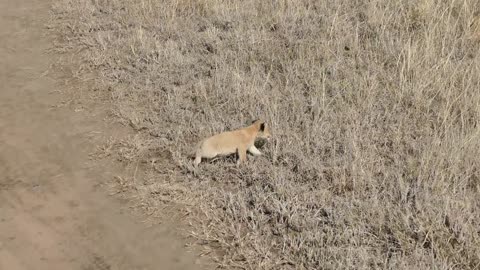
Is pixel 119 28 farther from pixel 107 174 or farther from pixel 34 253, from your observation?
pixel 34 253

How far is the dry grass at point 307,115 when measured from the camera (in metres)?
4.39

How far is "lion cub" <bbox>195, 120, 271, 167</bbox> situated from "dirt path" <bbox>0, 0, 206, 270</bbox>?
0.93 meters

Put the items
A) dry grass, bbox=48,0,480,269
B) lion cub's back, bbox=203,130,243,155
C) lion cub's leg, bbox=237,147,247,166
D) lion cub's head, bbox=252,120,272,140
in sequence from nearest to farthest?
1. dry grass, bbox=48,0,480,269
2. lion cub's back, bbox=203,130,243,155
3. lion cub's leg, bbox=237,147,247,166
4. lion cub's head, bbox=252,120,272,140

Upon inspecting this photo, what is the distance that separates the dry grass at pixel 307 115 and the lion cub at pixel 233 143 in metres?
0.17

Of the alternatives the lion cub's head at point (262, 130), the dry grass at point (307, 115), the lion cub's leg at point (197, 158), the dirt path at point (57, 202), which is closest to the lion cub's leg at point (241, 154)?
the dry grass at point (307, 115)

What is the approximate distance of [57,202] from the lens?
509cm

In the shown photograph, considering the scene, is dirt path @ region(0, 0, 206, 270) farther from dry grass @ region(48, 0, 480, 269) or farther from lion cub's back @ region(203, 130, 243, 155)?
lion cub's back @ region(203, 130, 243, 155)

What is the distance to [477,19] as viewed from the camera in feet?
25.2

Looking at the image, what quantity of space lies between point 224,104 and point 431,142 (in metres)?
2.48

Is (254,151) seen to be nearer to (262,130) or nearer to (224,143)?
(262,130)

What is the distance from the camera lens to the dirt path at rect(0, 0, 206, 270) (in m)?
4.46

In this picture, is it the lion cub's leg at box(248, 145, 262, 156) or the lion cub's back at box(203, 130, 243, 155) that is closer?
the lion cub's back at box(203, 130, 243, 155)

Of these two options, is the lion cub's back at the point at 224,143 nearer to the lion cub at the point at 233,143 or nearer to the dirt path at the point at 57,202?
the lion cub at the point at 233,143

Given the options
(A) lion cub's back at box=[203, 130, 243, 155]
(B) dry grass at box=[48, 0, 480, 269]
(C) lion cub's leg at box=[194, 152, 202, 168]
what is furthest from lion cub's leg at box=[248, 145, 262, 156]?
(C) lion cub's leg at box=[194, 152, 202, 168]
